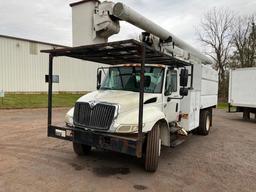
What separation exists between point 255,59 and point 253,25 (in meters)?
4.81

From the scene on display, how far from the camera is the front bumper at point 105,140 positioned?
166 inches

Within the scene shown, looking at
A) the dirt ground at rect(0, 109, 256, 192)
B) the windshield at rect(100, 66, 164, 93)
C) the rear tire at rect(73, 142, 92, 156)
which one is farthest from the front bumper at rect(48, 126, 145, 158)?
the windshield at rect(100, 66, 164, 93)

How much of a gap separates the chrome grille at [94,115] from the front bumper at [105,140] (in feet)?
0.53

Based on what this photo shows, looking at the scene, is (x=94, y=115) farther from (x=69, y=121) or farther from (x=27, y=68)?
(x=27, y=68)

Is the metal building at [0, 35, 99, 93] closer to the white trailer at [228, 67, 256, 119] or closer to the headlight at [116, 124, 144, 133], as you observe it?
the white trailer at [228, 67, 256, 119]

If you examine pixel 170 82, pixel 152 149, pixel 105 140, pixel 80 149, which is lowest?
pixel 80 149

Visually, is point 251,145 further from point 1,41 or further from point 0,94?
point 1,41

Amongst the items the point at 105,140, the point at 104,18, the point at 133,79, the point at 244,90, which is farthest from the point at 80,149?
the point at 244,90

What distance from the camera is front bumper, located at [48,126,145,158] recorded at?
166 inches

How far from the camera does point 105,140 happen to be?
4461 mm

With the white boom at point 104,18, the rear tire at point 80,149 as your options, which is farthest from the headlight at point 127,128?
the white boom at point 104,18

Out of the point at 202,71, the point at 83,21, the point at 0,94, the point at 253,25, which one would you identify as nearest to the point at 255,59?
the point at 253,25

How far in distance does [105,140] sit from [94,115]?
599 millimetres

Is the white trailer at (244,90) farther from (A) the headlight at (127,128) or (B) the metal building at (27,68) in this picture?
(B) the metal building at (27,68)
